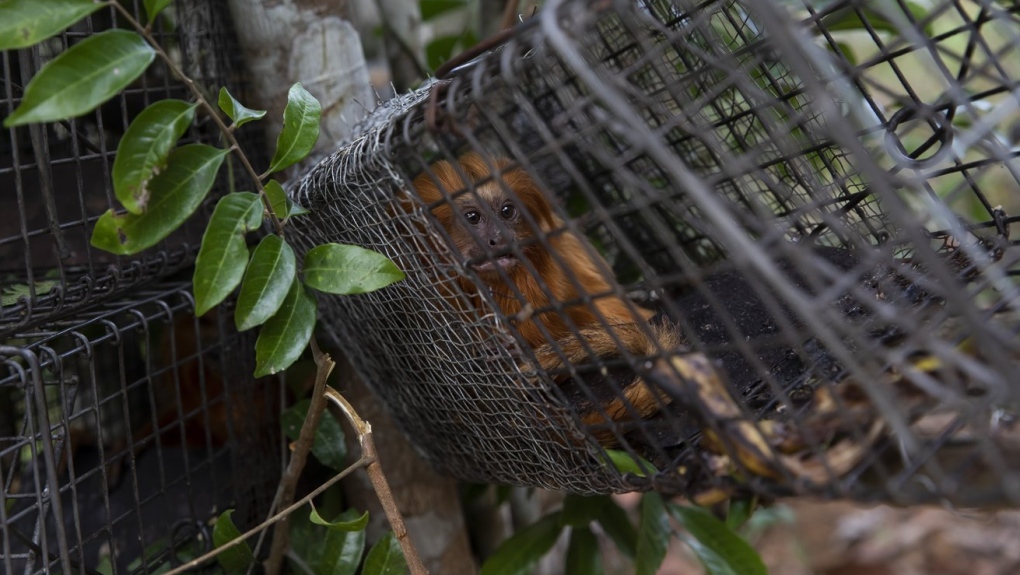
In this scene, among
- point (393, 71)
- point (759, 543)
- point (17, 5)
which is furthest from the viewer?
point (759, 543)

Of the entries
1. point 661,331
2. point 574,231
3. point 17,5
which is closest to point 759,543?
point 661,331

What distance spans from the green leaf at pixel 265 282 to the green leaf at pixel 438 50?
4.69 feet

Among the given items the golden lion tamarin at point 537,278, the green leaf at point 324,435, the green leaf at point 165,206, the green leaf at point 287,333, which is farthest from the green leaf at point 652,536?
the green leaf at point 165,206

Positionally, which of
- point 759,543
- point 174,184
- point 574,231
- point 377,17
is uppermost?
point 377,17

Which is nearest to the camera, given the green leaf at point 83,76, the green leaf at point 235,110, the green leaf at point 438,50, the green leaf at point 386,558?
the green leaf at point 83,76

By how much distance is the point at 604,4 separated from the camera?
1.00 m

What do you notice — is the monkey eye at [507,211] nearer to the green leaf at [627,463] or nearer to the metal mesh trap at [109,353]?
the metal mesh trap at [109,353]

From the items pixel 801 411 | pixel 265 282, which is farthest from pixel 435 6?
pixel 801 411

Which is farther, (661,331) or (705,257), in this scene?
(705,257)

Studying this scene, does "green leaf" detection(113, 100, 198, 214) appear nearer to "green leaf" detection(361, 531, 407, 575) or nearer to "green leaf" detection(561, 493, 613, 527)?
"green leaf" detection(361, 531, 407, 575)

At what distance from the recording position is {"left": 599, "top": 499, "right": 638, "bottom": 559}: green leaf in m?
2.27

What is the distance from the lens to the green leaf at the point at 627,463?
1.37 meters

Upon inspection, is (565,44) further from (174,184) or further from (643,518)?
(643,518)

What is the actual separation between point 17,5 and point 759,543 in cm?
372
